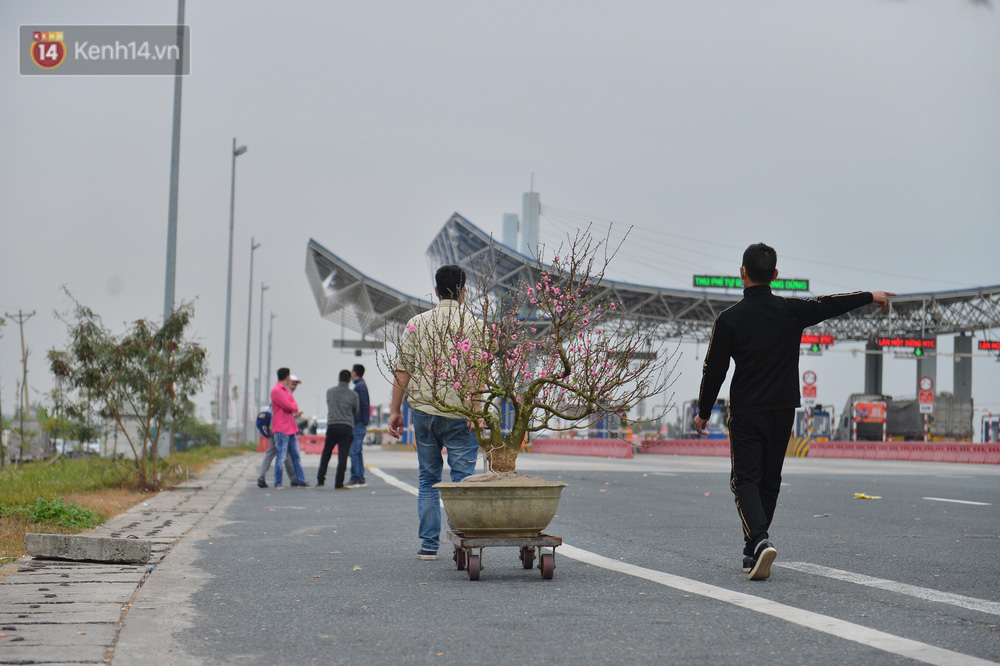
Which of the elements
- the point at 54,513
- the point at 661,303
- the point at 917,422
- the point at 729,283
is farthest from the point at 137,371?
the point at 661,303

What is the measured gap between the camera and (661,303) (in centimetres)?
6431

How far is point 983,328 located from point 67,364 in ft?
175

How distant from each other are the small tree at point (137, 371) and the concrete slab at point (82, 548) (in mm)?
7824

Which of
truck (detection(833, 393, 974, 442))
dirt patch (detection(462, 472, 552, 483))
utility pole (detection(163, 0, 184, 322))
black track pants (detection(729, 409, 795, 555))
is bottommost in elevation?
truck (detection(833, 393, 974, 442))

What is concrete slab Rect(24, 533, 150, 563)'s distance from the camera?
6320 millimetres

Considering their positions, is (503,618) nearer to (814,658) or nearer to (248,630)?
(248,630)

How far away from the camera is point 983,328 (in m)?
57.9

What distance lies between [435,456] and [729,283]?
166 feet

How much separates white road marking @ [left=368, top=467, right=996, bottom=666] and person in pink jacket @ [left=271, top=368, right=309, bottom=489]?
31.8ft

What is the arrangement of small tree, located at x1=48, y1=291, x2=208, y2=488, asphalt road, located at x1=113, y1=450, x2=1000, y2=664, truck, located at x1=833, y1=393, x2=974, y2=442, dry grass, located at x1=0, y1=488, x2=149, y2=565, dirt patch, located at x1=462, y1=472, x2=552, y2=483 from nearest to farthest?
asphalt road, located at x1=113, y1=450, x2=1000, y2=664, dirt patch, located at x1=462, y1=472, x2=552, y2=483, dry grass, located at x1=0, y1=488, x2=149, y2=565, small tree, located at x1=48, y1=291, x2=208, y2=488, truck, located at x1=833, y1=393, x2=974, y2=442

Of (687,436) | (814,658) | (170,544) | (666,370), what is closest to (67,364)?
(170,544)

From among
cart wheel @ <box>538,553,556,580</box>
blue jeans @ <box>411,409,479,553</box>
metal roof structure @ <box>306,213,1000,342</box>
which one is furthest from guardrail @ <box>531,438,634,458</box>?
cart wheel @ <box>538,553,556,580</box>

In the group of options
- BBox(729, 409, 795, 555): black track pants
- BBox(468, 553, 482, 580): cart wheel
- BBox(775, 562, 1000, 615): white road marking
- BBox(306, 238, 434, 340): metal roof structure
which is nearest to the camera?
BBox(775, 562, 1000, 615): white road marking

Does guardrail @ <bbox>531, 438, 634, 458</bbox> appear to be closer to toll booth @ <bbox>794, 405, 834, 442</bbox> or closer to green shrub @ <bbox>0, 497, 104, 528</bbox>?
toll booth @ <bbox>794, 405, 834, 442</bbox>
